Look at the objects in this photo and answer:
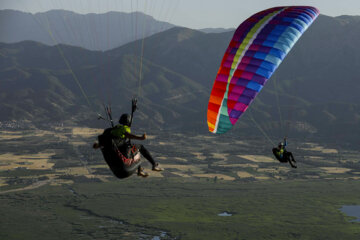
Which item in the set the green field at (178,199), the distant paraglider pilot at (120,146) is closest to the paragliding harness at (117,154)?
the distant paraglider pilot at (120,146)

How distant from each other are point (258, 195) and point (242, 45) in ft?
323

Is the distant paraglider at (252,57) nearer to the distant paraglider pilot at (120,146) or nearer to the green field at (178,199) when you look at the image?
the distant paraglider pilot at (120,146)

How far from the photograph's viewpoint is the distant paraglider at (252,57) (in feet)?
95.9

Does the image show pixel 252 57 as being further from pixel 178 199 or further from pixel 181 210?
pixel 178 199

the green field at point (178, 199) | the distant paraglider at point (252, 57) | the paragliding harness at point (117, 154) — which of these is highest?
the distant paraglider at point (252, 57)

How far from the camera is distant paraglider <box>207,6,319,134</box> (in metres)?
29.2

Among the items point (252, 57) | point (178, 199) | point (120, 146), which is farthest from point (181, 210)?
point (120, 146)

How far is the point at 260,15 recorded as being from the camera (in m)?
31.9

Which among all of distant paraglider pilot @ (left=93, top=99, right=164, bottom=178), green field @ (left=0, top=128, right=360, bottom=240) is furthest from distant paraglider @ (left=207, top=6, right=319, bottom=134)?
green field @ (left=0, top=128, right=360, bottom=240)

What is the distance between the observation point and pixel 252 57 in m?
30.0

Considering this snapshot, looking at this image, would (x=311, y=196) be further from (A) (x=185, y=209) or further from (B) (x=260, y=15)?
(B) (x=260, y=15)

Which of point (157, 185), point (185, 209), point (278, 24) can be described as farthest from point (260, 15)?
point (157, 185)

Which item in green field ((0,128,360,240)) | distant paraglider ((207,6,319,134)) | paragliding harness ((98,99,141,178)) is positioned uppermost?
distant paraglider ((207,6,319,134))

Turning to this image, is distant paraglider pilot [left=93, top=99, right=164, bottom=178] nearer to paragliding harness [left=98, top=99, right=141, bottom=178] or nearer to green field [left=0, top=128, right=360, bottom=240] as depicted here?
paragliding harness [left=98, top=99, right=141, bottom=178]
